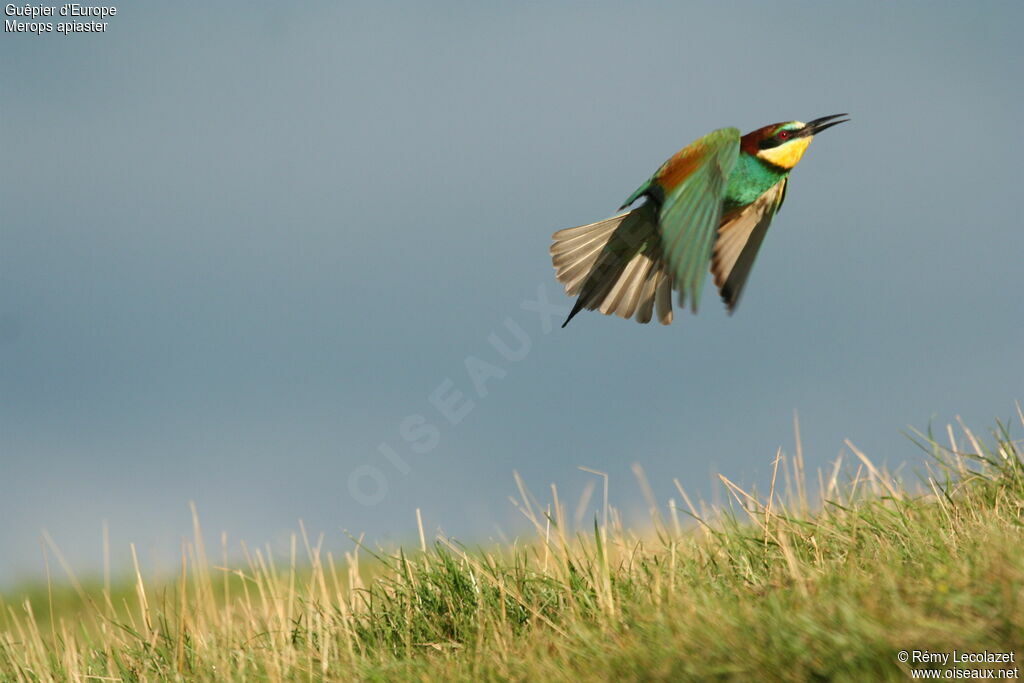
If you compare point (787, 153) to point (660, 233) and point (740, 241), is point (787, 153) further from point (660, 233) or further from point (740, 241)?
point (660, 233)

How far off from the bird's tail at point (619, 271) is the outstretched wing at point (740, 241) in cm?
35

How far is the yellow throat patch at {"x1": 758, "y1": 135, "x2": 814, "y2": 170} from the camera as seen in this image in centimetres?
596

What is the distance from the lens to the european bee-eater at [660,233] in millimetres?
5594

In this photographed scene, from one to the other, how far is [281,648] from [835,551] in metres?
2.88

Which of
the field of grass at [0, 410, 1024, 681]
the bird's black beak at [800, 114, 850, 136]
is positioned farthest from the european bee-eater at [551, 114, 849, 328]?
the field of grass at [0, 410, 1024, 681]

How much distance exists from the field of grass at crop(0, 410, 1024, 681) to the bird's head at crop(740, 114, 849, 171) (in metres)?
1.80

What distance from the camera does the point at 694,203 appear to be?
5156 millimetres

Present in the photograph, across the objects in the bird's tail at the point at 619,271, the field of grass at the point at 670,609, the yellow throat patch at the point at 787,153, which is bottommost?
the field of grass at the point at 670,609

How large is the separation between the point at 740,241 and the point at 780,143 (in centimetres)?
62

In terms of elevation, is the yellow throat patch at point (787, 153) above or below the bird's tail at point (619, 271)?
above

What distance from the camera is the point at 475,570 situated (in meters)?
5.15

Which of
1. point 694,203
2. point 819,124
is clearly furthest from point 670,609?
point 819,124

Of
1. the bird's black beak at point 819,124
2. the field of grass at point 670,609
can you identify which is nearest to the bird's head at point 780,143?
the bird's black beak at point 819,124

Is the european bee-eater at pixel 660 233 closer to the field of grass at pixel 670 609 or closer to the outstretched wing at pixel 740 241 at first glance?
the outstretched wing at pixel 740 241
